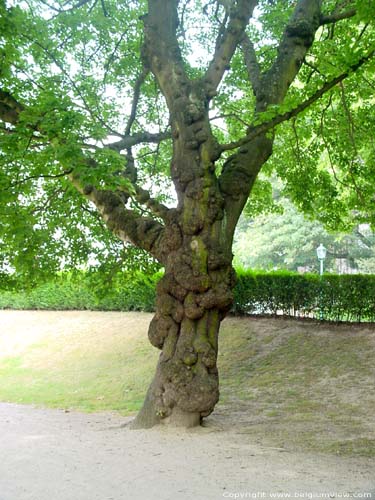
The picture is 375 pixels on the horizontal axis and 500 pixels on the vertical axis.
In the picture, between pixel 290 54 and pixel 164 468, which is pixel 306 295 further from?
pixel 164 468

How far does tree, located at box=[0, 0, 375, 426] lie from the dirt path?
113cm

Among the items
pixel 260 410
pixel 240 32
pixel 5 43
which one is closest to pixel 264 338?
pixel 260 410

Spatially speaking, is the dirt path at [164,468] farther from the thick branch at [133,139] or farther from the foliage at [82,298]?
the foliage at [82,298]

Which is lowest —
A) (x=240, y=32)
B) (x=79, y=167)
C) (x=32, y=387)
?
(x=32, y=387)

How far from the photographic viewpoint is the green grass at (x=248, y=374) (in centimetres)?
911

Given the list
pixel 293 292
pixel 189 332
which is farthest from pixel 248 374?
pixel 189 332

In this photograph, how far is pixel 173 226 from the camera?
8.92 meters

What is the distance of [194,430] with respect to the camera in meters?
8.23

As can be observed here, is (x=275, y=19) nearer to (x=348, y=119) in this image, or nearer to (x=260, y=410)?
(x=348, y=119)

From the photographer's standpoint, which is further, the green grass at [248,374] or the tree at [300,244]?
the tree at [300,244]

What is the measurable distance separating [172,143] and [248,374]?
5823 mm

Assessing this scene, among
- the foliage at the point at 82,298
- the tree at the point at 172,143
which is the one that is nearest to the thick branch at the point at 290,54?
the tree at the point at 172,143

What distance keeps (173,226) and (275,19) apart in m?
6.23

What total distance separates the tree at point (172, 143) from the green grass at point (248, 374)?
1.86 metres
